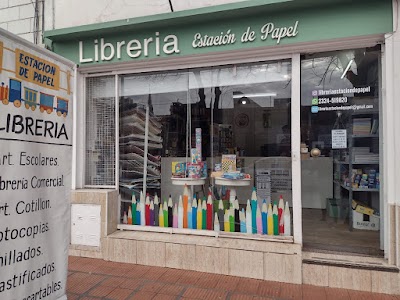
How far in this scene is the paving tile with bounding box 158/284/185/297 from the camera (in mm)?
3350

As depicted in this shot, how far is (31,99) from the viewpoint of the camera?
69.2 inches

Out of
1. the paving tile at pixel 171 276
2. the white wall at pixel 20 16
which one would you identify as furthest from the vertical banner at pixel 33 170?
the white wall at pixel 20 16

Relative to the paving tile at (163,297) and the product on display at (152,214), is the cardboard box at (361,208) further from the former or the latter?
the product on display at (152,214)

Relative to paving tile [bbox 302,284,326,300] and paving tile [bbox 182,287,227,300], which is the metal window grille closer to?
paving tile [bbox 182,287,227,300]

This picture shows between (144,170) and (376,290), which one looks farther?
(144,170)

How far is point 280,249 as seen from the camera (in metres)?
3.65

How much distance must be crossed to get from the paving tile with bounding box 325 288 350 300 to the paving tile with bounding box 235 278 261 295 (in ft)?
2.52

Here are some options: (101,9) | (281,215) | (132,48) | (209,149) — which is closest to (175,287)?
(281,215)

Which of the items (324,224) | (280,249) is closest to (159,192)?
(280,249)

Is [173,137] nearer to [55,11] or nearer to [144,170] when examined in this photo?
[144,170]

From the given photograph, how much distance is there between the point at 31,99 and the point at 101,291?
8.32ft

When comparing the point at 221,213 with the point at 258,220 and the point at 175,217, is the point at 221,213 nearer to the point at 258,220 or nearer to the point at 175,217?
the point at 258,220

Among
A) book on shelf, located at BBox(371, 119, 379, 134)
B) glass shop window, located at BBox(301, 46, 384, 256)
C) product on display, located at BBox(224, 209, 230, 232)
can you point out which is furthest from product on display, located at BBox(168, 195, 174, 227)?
book on shelf, located at BBox(371, 119, 379, 134)

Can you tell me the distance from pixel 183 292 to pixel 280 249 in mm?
1266
